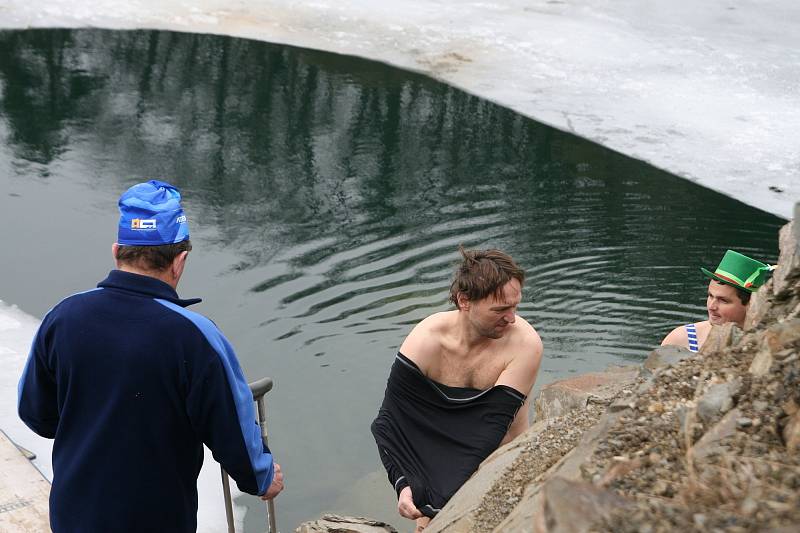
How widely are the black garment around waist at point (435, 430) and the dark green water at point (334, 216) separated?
1481 mm

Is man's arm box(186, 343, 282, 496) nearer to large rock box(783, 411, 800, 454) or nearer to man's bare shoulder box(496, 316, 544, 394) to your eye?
man's bare shoulder box(496, 316, 544, 394)

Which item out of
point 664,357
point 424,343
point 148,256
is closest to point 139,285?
point 148,256

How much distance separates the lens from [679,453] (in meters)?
2.53

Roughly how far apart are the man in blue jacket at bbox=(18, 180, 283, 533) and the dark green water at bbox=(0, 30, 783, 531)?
8.86 ft

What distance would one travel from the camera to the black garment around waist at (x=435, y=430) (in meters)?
4.04

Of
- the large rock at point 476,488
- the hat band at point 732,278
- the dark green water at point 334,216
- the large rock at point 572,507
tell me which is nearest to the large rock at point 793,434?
the large rock at point 572,507

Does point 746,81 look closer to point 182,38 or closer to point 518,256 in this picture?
point 518,256

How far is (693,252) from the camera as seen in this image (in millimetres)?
9000

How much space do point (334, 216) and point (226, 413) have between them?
22.1 feet

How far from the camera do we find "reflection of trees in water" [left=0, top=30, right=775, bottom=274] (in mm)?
9547

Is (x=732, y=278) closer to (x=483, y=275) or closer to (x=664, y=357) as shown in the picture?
(x=664, y=357)

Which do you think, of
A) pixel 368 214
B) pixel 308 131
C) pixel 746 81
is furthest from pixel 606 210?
pixel 746 81

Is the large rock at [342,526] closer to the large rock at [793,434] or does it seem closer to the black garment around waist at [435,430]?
the black garment around waist at [435,430]

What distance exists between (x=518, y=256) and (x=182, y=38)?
847 cm
